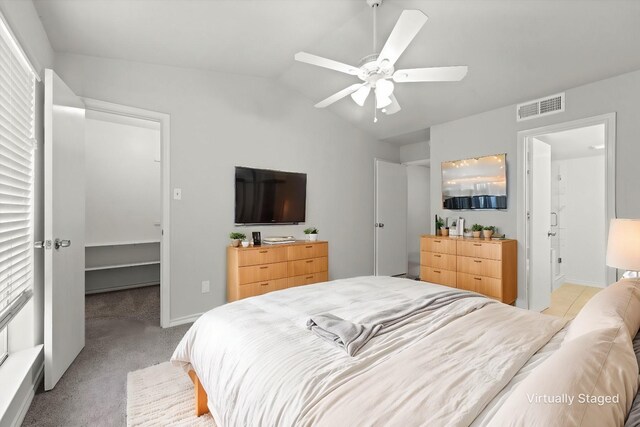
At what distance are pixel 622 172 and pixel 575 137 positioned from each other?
1103 millimetres

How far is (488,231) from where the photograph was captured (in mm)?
3660

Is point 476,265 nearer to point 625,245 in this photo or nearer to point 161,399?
point 625,245

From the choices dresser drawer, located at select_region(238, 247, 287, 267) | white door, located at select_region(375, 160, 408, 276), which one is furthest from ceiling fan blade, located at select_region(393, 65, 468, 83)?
white door, located at select_region(375, 160, 408, 276)

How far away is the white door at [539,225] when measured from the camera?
354 cm

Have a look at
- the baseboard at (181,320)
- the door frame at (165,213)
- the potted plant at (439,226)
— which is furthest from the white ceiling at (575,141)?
the baseboard at (181,320)

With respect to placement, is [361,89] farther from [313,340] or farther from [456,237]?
[456,237]

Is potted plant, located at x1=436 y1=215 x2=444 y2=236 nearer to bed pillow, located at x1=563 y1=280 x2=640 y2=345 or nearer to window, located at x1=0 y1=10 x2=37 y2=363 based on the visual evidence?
Result: bed pillow, located at x1=563 y1=280 x2=640 y2=345

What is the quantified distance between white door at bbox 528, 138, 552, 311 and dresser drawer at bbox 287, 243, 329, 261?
8.12 ft

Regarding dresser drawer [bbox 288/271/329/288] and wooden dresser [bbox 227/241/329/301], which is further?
dresser drawer [bbox 288/271/329/288]

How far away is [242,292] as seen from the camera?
10.6 ft

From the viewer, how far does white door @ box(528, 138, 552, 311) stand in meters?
3.54

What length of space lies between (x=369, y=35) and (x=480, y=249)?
263cm

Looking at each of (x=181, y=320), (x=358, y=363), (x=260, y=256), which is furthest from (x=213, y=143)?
(x=358, y=363)

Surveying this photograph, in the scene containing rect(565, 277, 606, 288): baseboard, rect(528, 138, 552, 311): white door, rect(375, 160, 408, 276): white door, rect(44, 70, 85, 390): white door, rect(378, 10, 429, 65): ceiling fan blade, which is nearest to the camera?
rect(378, 10, 429, 65): ceiling fan blade
